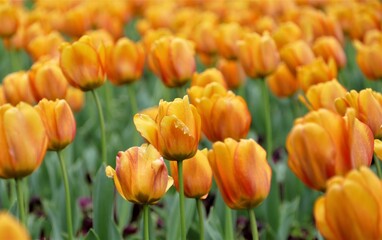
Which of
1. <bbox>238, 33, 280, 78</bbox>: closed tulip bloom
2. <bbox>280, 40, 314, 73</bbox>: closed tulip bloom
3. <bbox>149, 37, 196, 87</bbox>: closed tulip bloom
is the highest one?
<bbox>149, 37, 196, 87</bbox>: closed tulip bloom

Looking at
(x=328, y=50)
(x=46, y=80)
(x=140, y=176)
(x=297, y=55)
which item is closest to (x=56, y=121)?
(x=140, y=176)

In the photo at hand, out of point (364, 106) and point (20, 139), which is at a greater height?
point (20, 139)

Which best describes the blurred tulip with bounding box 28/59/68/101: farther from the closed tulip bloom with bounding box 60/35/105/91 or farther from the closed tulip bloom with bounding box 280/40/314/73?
the closed tulip bloom with bounding box 280/40/314/73

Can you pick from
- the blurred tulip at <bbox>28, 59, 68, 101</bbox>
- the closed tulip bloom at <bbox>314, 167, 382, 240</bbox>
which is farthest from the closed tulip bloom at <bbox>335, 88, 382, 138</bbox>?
the blurred tulip at <bbox>28, 59, 68, 101</bbox>

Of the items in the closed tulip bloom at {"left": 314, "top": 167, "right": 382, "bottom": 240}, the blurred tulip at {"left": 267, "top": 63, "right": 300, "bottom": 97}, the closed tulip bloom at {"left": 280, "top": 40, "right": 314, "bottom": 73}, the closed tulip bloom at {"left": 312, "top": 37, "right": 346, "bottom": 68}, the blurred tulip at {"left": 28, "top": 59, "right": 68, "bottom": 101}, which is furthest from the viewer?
the blurred tulip at {"left": 267, "top": 63, "right": 300, "bottom": 97}

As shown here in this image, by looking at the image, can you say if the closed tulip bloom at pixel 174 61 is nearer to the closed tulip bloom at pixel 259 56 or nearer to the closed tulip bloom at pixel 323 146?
the closed tulip bloom at pixel 259 56

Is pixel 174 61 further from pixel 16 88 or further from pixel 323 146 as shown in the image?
pixel 323 146
